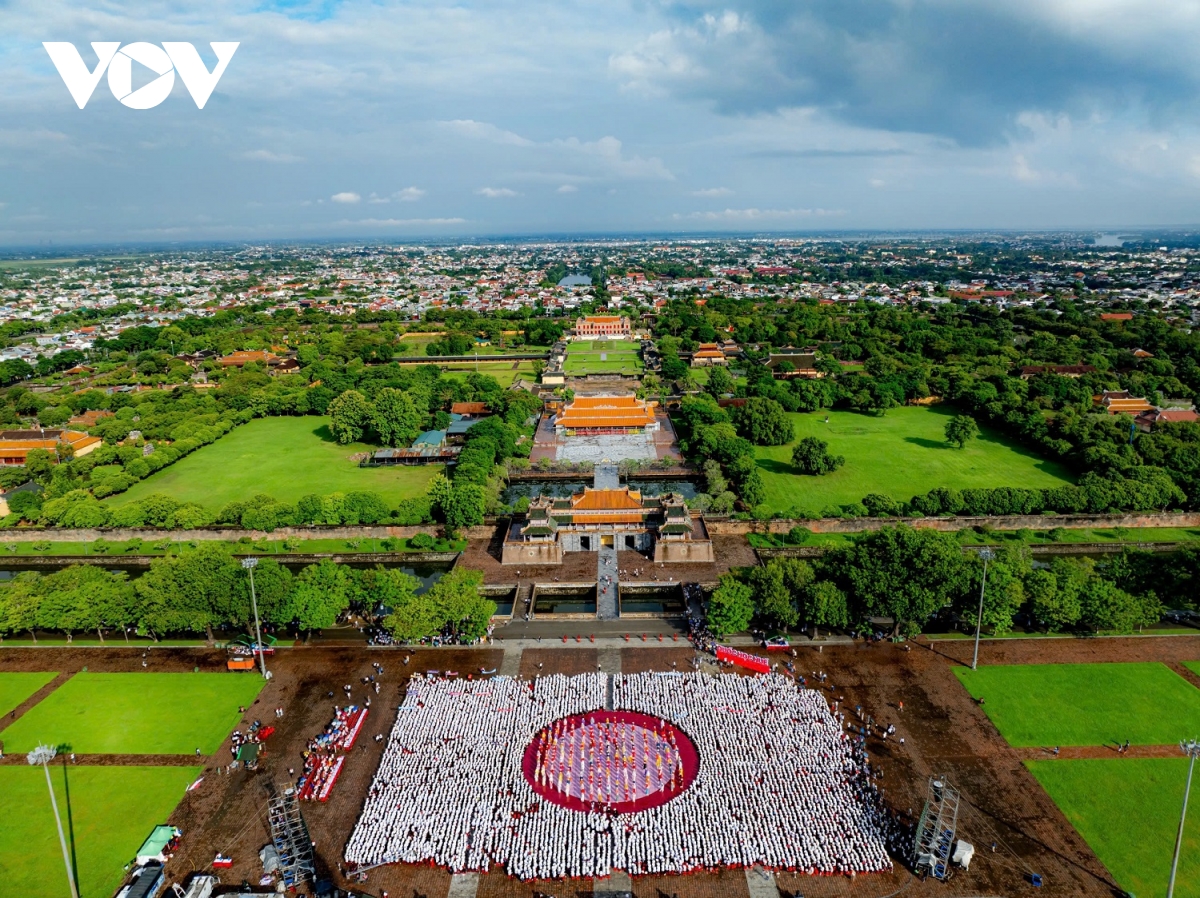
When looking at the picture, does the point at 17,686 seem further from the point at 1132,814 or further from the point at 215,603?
the point at 1132,814

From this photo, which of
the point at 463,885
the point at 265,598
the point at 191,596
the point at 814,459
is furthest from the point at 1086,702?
the point at 191,596

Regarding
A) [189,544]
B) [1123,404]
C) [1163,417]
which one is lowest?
[189,544]

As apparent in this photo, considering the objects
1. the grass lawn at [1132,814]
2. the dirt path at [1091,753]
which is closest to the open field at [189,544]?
the dirt path at [1091,753]

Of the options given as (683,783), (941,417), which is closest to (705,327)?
(941,417)

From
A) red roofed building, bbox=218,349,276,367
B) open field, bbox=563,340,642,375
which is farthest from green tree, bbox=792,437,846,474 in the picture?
red roofed building, bbox=218,349,276,367

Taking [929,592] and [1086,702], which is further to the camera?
[929,592]

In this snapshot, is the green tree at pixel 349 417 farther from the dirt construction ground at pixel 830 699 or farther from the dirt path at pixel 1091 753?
the dirt path at pixel 1091 753

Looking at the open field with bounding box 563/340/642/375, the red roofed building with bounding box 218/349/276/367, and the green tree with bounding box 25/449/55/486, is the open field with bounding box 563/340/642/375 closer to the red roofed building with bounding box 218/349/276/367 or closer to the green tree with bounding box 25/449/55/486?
the red roofed building with bounding box 218/349/276/367

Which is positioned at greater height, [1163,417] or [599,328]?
[599,328]

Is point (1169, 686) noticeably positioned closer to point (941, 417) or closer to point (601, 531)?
point (601, 531)
